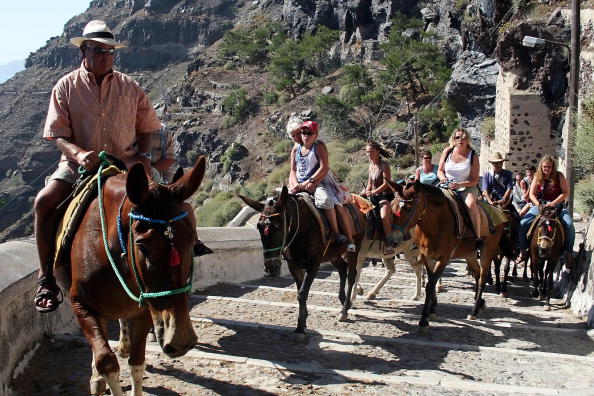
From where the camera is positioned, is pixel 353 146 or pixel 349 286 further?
pixel 353 146

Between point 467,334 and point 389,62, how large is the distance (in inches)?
2602

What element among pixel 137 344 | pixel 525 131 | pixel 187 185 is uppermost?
pixel 525 131

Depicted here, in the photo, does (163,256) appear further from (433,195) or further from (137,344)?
(433,195)

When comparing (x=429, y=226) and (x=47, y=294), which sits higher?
(x=429, y=226)

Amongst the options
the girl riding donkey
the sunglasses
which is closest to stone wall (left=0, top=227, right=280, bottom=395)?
the sunglasses

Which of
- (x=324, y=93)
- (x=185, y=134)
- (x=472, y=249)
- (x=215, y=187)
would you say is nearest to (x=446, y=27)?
(x=324, y=93)

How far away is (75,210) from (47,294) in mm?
787

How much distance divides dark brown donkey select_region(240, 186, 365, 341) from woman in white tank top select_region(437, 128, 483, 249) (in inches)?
63.7

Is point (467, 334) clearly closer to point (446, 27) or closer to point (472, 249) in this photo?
point (472, 249)

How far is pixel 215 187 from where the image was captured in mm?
81250

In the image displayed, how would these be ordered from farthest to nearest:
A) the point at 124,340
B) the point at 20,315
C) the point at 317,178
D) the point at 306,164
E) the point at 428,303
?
the point at 306,164 < the point at 317,178 < the point at 428,303 < the point at 20,315 < the point at 124,340

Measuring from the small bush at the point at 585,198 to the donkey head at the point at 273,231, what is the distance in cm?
1572

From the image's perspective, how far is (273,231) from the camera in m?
7.59

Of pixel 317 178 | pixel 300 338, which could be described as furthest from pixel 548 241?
pixel 300 338
